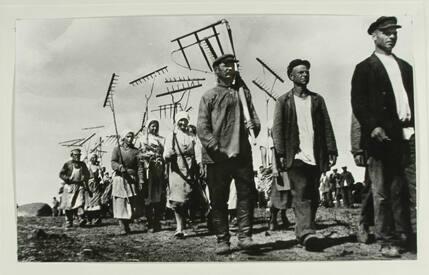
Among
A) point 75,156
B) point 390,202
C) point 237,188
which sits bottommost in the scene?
point 390,202

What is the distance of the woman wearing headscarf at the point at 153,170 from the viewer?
10.3 ft

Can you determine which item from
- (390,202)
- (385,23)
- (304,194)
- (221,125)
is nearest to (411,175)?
(390,202)

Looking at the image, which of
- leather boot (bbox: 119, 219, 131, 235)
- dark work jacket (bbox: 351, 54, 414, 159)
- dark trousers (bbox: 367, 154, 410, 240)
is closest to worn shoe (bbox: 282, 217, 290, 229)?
dark trousers (bbox: 367, 154, 410, 240)

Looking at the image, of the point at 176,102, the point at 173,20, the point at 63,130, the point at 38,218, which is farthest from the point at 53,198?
the point at 173,20

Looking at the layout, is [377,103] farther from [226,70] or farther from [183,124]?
[183,124]

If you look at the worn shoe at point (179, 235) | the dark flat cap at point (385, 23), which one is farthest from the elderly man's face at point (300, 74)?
the worn shoe at point (179, 235)

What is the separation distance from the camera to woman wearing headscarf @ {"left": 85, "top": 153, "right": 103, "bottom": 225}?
3160mm

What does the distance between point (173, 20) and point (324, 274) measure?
6.28 ft

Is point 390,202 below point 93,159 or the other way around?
below

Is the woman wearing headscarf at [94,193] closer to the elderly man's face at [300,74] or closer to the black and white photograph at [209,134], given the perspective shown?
the black and white photograph at [209,134]

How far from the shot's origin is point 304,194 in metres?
3.12

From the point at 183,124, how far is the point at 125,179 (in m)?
0.53

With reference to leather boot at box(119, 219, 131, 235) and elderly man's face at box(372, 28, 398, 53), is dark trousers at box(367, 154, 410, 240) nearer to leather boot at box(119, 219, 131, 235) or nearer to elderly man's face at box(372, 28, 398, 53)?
elderly man's face at box(372, 28, 398, 53)

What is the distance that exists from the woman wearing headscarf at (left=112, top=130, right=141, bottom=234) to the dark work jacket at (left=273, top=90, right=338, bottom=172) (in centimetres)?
95
